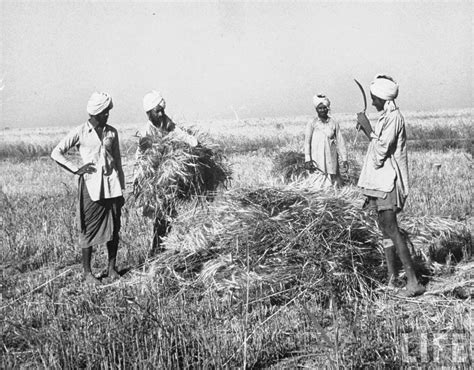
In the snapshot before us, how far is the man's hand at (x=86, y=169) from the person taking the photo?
472 cm

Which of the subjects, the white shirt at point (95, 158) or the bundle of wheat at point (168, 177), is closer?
the white shirt at point (95, 158)

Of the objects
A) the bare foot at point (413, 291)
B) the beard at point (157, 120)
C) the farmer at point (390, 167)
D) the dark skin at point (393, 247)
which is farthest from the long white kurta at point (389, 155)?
the beard at point (157, 120)

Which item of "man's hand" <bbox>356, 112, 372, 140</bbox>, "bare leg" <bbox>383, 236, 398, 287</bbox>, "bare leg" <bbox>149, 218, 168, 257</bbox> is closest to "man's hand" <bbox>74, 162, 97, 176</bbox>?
"bare leg" <bbox>149, 218, 168, 257</bbox>

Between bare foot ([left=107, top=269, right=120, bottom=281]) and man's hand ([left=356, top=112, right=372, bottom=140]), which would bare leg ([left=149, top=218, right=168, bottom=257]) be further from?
man's hand ([left=356, top=112, right=372, bottom=140])

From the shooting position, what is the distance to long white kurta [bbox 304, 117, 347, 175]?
617 centimetres

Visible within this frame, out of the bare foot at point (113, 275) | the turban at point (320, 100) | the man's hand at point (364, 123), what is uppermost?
the turban at point (320, 100)

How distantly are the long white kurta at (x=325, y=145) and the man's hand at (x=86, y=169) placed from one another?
2.58m

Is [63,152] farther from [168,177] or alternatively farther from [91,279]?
[91,279]

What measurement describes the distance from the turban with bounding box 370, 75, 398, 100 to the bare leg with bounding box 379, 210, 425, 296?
2.77ft

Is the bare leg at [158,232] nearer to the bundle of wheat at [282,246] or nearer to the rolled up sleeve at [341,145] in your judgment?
the bundle of wheat at [282,246]

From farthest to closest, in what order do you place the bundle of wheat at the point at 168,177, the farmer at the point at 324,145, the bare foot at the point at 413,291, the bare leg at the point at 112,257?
1. the farmer at the point at 324,145
2. the bundle of wheat at the point at 168,177
3. the bare leg at the point at 112,257
4. the bare foot at the point at 413,291

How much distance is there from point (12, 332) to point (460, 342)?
8.71ft

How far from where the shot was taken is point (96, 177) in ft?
15.6

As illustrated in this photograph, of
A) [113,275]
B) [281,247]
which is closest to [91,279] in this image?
[113,275]
